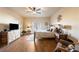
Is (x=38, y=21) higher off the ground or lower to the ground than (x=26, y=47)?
higher

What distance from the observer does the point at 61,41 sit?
6.02 ft

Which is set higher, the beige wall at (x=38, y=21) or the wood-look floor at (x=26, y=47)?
the beige wall at (x=38, y=21)

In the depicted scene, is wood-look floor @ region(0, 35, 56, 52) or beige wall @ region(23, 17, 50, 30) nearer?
wood-look floor @ region(0, 35, 56, 52)

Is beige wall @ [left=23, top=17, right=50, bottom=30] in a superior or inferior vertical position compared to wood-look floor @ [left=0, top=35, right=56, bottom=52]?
superior

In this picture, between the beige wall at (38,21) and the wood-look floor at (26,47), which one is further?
the beige wall at (38,21)

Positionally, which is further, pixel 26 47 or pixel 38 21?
pixel 38 21
